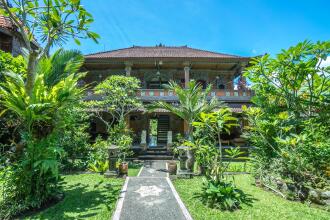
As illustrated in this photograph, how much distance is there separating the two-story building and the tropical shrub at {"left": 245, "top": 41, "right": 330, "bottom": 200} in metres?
7.83

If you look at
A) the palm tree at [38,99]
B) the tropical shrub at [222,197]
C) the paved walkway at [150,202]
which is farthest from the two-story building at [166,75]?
the palm tree at [38,99]

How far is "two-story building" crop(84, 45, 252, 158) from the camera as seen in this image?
603 inches

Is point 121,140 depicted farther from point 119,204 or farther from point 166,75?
point 166,75

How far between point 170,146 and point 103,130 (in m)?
6.34

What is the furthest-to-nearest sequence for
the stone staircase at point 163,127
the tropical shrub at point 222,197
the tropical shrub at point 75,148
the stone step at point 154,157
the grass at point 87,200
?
the stone staircase at point 163,127 → the stone step at point 154,157 → the tropical shrub at point 75,148 → the tropical shrub at point 222,197 → the grass at point 87,200

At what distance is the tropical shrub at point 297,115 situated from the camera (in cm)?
458

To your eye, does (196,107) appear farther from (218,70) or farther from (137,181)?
(218,70)

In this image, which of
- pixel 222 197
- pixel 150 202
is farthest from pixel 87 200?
pixel 222 197

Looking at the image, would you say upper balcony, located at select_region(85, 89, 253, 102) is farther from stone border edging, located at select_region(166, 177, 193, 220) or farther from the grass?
stone border edging, located at select_region(166, 177, 193, 220)

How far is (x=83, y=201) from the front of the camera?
17.9 feet

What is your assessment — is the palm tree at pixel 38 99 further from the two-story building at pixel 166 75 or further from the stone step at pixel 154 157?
the two-story building at pixel 166 75

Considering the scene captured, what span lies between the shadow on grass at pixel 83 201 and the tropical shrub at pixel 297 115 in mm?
4712

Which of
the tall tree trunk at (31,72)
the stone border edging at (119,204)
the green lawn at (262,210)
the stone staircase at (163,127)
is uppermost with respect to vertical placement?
the tall tree trunk at (31,72)

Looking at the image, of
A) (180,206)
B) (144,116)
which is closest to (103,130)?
(144,116)
